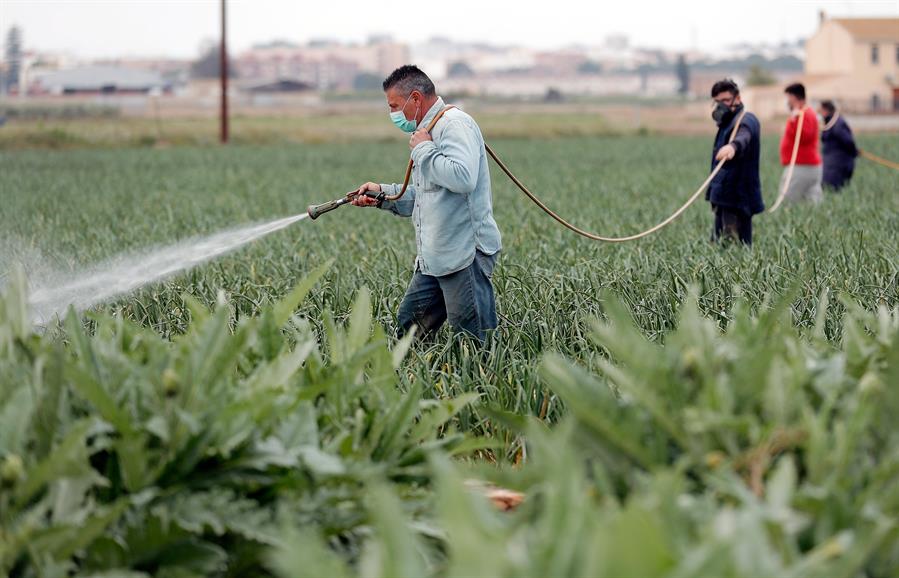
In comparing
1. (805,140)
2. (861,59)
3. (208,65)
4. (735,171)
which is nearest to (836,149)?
(805,140)

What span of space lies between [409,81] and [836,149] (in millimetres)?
10845

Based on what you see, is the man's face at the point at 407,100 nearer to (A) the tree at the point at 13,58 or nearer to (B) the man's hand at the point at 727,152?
(B) the man's hand at the point at 727,152

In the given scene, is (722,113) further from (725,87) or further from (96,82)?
(96,82)

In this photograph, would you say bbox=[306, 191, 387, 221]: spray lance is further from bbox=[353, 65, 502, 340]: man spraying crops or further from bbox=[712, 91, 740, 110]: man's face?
bbox=[712, 91, 740, 110]: man's face

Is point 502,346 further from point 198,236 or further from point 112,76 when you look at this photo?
point 112,76

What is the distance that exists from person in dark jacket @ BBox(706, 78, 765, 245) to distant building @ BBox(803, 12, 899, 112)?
213 feet

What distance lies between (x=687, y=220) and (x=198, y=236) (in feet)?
15.0

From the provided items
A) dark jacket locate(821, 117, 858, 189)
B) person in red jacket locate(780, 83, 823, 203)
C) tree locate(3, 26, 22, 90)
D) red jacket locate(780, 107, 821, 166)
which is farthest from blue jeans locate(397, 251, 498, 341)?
tree locate(3, 26, 22, 90)

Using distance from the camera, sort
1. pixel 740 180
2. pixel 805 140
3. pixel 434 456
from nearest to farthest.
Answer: pixel 434 456, pixel 740 180, pixel 805 140

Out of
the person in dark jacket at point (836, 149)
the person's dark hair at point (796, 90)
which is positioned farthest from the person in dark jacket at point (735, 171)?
the person in dark jacket at point (836, 149)

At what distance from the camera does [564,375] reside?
2.55 meters

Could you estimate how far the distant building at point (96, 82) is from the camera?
98.0 metres

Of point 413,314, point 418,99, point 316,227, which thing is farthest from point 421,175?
point 316,227

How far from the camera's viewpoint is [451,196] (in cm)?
543
